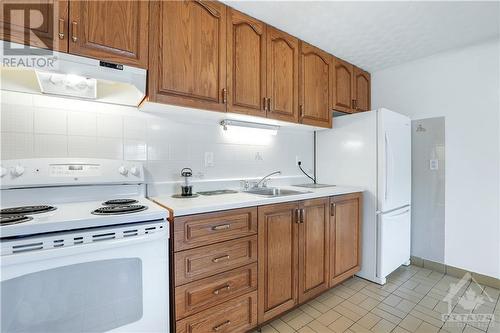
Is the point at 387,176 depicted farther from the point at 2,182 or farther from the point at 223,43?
the point at 2,182

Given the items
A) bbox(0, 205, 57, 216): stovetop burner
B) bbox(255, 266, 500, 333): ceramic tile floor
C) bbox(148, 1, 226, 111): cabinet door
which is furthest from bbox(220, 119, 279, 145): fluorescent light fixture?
bbox(255, 266, 500, 333): ceramic tile floor

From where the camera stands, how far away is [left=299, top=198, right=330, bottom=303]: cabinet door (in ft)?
5.67

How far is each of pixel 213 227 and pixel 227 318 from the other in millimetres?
543

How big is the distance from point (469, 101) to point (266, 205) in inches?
90.5

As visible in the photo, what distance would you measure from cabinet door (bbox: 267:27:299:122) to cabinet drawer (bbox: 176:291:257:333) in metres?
1.33

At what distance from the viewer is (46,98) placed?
4.35 ft

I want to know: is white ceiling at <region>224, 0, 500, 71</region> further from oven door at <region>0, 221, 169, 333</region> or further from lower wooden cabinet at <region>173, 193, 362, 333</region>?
oven door at <region>0, 221, 169, 333</region>

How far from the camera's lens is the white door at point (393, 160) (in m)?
2.11

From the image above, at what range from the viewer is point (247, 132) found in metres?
2.13

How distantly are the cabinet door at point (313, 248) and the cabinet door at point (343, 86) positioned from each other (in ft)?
3.76

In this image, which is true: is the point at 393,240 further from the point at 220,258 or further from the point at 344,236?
the point at 220,258

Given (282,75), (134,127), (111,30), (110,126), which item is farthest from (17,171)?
(282,75)

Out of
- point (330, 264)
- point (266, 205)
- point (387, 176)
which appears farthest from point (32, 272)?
point (387, 176)

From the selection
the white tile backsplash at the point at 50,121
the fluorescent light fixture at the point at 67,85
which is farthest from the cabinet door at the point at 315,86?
the white tile backsplash at the point at 50,121
